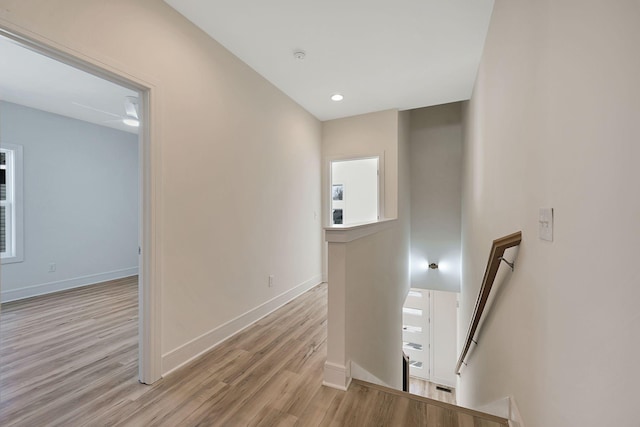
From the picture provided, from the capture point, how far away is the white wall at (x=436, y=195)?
5.18m

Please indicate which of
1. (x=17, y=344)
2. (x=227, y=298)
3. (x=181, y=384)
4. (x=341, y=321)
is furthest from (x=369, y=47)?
(x=17, y=344)

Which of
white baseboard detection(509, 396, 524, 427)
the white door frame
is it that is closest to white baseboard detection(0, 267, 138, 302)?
the white door frame

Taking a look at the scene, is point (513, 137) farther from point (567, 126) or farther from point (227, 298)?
point (227, 298)

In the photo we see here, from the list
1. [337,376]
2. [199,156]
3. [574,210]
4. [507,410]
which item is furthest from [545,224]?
[199,156]

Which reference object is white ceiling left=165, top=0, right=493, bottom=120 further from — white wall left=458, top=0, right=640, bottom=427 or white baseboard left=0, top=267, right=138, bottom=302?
white baseboard left=0, top=267, right=138, bottom=302

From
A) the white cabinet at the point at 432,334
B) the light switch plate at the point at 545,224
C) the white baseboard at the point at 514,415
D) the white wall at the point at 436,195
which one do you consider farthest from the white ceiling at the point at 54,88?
the white cabinet at the point at 432,334

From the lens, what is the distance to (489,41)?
2.20 meters

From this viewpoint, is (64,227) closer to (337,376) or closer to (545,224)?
(337,376)

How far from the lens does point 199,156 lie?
2232mm

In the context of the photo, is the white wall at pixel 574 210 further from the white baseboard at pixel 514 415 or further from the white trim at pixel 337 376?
the white trim at pixel 337 376

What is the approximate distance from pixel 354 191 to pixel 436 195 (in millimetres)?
1662

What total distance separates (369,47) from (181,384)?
3.18 m

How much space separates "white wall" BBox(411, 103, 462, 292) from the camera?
5176 mm

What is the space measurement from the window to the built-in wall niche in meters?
4.71
